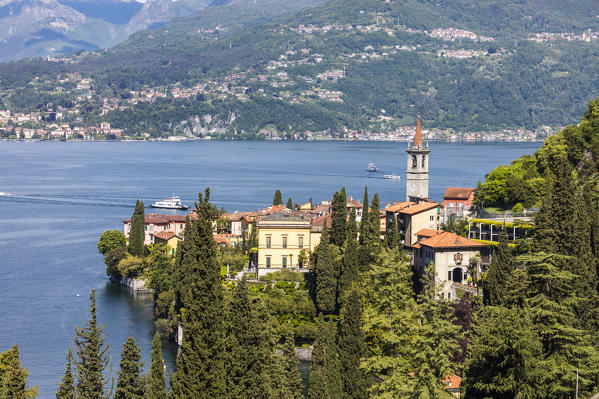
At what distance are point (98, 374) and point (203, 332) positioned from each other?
21.4 feet

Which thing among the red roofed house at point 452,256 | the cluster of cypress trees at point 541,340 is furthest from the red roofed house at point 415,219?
the cluster of cypress trees at point 541,340

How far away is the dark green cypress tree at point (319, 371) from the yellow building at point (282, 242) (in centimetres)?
1822

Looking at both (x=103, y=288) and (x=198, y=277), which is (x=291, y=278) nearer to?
(x=103, y=288)

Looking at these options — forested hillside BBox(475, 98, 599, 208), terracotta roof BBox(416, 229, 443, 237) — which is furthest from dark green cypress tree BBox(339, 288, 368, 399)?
forested hillside BBox(475, 98, 599, 208)

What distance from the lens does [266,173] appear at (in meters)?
164

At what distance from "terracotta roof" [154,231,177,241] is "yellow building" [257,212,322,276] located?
1509 cm

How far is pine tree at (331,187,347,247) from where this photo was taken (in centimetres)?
5547

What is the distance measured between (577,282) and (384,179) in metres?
118

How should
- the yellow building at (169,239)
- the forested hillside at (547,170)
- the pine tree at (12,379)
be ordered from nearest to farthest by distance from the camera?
the pine tree at (12,379)
the forested hillside at (547,170)
the yellow building at (169,239)

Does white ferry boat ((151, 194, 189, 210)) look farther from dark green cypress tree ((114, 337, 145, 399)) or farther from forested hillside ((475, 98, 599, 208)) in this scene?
dark green cypress tree ((114, 337, 145, 399))

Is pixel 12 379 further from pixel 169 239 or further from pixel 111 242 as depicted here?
pixel 111 242

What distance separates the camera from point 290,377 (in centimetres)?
3256

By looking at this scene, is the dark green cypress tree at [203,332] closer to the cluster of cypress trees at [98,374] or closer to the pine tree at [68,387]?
the cluster of cypress trees at [98,374]

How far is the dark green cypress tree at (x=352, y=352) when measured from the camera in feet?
109
